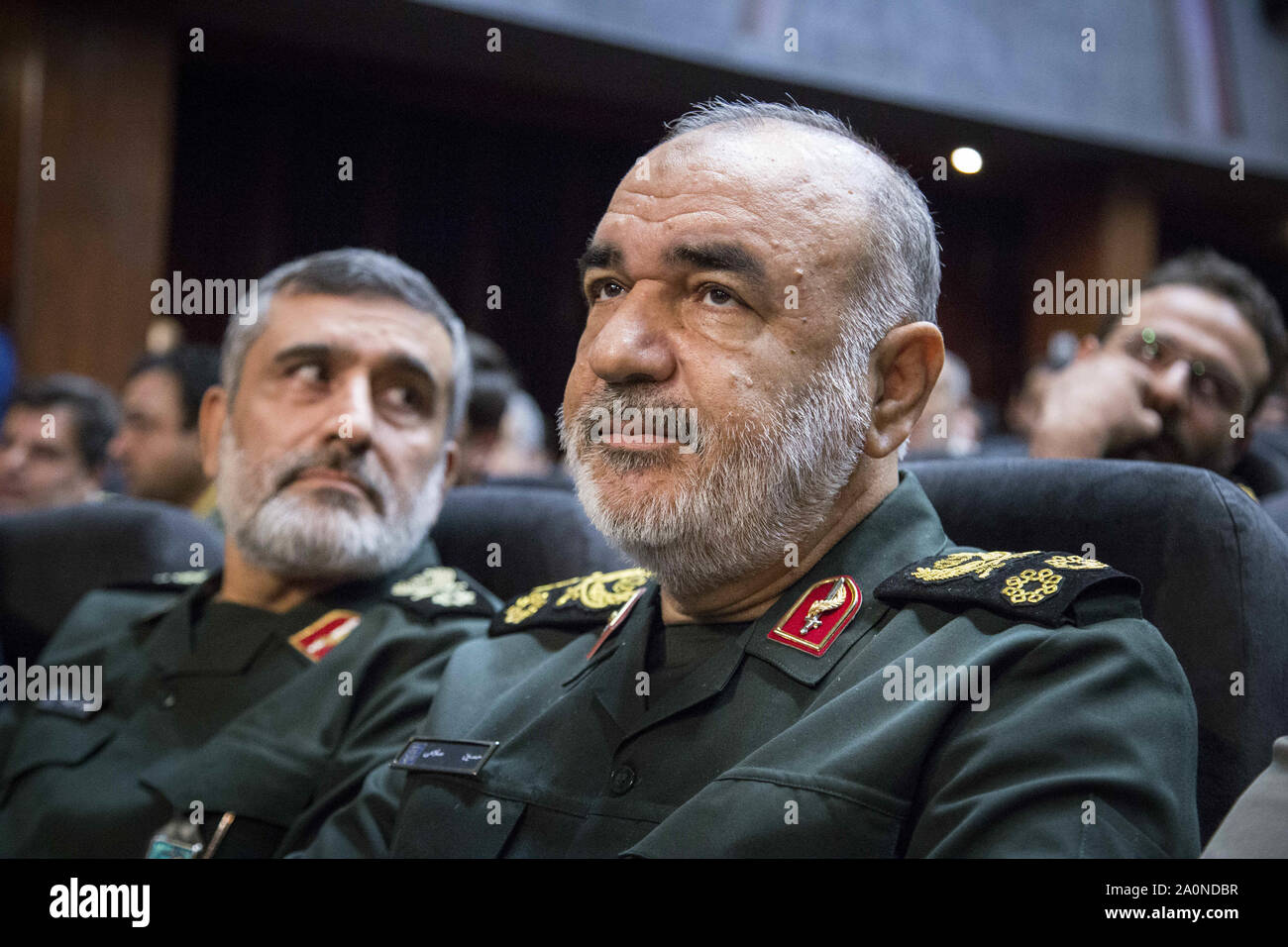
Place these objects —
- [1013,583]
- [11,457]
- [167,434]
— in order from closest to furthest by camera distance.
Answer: [1013,583], [167,434], [11,457]

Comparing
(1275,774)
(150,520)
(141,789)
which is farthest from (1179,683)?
(150,520)

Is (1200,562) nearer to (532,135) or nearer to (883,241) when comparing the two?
(883,241)

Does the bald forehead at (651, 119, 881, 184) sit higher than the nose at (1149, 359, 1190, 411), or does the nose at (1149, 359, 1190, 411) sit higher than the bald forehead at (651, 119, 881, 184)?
the bald forehead at (651, 119, 881, 184)

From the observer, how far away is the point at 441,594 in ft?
6.15

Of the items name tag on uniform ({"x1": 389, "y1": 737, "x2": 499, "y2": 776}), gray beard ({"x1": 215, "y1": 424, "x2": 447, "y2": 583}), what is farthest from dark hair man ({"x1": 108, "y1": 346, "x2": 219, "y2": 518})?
name tag on uniform ({"x1": 389, "y1": 737, "x2": 499, "y2": 776})

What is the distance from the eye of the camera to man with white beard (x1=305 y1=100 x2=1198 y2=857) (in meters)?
1.02

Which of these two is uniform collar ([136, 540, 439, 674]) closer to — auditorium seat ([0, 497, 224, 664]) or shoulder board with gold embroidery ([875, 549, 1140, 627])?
auditorium seat ([0, 497, 224, 664])

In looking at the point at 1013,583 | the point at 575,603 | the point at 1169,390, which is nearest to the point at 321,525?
the point at 575,603

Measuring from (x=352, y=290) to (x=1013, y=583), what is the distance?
4.09ft

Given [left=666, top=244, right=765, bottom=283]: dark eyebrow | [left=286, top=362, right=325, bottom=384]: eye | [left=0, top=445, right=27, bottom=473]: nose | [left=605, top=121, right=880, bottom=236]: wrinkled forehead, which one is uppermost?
[left=605, top=121, right=880, bottom=236]: wrinkled forehead

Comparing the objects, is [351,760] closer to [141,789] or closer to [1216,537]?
[141,789]

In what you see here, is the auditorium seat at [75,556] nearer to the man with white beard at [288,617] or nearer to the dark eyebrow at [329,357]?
the man with white beard at [288,617]
